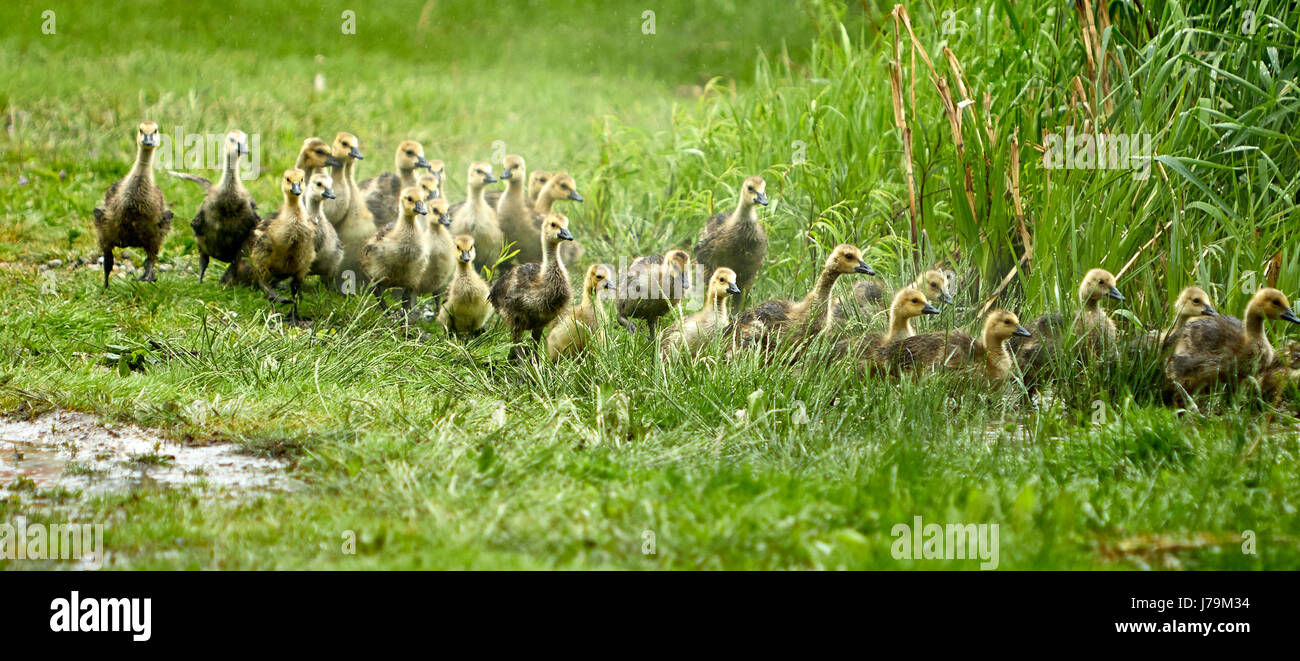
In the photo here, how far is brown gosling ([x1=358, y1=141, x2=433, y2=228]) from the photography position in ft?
32.4

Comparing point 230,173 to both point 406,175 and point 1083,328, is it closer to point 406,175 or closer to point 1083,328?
point 406,175

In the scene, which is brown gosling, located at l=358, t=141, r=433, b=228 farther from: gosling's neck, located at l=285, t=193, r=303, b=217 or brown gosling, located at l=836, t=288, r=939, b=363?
brown gosling, located at l=836, t=288, r=939, b=363

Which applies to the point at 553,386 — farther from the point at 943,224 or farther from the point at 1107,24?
the point at 1107,24

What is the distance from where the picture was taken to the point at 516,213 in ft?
31.9

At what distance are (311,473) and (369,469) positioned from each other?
267 mm

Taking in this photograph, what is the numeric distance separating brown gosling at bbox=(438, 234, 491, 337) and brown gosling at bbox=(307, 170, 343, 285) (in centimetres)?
124

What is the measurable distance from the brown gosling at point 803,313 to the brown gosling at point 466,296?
1.76 metres

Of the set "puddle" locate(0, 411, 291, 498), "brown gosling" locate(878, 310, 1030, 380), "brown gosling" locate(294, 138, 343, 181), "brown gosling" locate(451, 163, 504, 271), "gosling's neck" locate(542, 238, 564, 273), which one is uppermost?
"brown gosling" locate(294, 138, 343, 181)

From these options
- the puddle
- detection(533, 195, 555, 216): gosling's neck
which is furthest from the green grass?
detection(533, 195, 555, 216): gosling's neck

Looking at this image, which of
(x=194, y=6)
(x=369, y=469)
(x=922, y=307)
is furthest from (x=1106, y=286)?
(x=194, y=6)

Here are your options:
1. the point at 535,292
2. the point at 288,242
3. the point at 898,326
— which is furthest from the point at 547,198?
the point at 898,326

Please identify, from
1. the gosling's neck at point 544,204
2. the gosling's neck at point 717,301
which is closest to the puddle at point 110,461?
the gosling's neck at point 717,301

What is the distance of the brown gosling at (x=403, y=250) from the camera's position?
8391 millimetres

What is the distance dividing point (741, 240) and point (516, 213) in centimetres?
222
